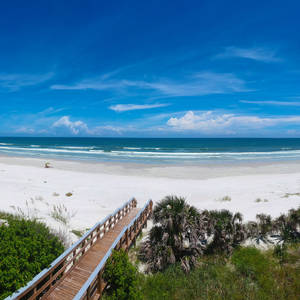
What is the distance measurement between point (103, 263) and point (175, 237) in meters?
2.20

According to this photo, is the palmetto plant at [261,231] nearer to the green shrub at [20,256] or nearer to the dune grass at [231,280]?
the dune grass at [231,280]

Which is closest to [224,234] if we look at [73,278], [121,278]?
[121,278]

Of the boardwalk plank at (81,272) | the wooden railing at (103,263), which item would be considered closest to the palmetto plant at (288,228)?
the wooden railing at (103,263)

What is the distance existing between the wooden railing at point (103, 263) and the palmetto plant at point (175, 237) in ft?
3.00

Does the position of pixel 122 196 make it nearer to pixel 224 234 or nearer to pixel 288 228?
pixel 224 234

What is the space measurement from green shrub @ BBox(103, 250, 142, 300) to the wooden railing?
0.65 ft

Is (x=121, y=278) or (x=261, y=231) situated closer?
(x=121, y=278)

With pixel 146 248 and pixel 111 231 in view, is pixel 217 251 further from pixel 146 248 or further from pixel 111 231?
pixel 111 231

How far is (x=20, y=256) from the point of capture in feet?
12.6

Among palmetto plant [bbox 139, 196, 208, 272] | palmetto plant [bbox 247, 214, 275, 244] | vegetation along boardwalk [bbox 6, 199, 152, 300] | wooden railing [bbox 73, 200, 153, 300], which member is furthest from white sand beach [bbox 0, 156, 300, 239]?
palmetto plant [bbox 139, 196, 208, 272]

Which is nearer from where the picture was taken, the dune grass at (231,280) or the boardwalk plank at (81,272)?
the boardwalk plank at (81,272)

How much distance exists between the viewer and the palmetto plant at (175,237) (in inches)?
224

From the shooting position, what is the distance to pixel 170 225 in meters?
5.71

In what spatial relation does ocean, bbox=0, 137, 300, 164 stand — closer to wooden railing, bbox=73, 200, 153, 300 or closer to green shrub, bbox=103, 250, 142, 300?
wooden railing, bbox=73, 200, 153, 300
